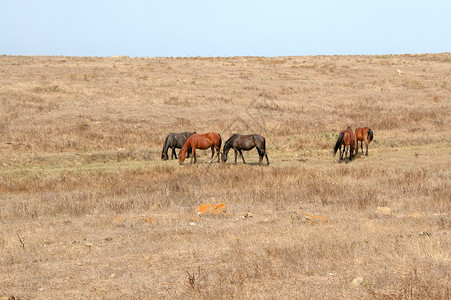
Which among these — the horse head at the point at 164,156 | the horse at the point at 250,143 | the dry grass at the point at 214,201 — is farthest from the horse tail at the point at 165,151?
the horse at the point at 250,143

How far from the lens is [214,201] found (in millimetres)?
13211

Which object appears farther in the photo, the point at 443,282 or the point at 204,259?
the point at 204,259

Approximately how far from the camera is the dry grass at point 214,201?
711 centimetres

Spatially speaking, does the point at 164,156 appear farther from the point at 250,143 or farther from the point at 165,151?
the point at 250,143

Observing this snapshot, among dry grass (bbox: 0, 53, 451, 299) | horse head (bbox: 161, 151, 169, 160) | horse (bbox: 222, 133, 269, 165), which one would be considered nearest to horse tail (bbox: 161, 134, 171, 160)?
horse head (bbox: 161, 151, 169, 160)

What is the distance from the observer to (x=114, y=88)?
41.4 m

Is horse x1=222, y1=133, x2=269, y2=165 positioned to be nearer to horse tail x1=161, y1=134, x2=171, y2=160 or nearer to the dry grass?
the dry grass

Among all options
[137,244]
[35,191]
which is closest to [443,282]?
[137,244]

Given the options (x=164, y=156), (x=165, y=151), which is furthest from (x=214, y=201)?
(x=164, y=156)

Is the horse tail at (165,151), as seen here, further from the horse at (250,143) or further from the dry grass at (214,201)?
the horse at (250,143)

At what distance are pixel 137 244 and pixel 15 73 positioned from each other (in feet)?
138

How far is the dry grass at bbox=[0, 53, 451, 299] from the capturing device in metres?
7.11

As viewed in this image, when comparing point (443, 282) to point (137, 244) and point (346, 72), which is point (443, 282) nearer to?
point (137, 244)

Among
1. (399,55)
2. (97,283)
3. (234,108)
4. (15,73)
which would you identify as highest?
(399,55)
